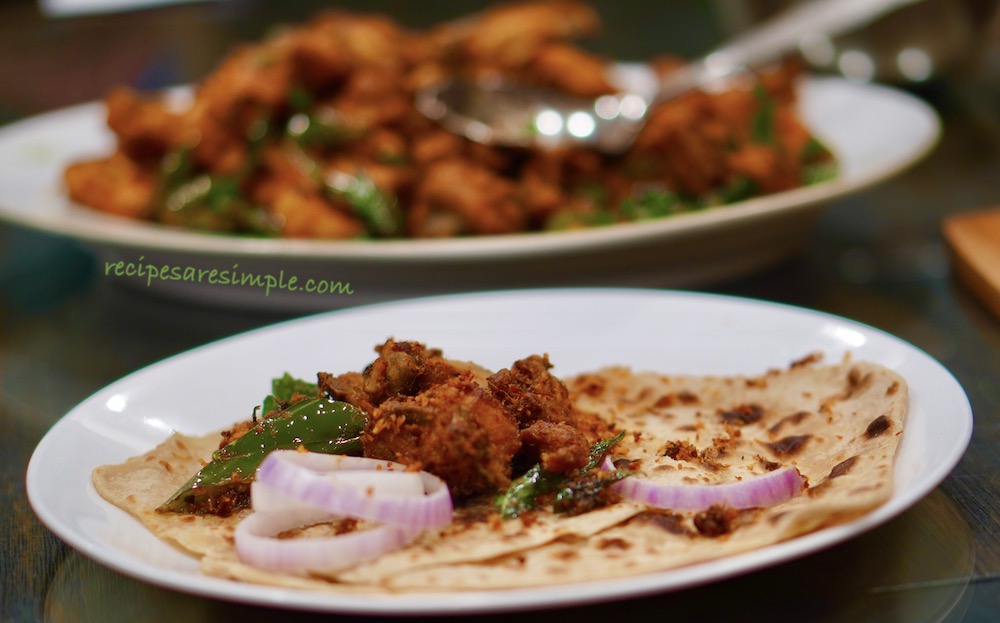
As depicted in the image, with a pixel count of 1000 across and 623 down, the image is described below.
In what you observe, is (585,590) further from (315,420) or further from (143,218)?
(143,218)

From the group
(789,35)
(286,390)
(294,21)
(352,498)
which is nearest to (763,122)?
(789,35)

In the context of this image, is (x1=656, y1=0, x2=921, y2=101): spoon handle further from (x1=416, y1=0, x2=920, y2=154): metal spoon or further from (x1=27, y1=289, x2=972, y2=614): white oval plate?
(x1=27, y1=289, x2=972, y2=614): white oval plate

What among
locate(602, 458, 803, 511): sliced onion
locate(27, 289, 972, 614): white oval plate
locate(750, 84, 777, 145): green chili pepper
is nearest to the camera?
locate(27, 289, 972, 614): white oval plate

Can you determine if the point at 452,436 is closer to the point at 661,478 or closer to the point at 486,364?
the point at 661,478

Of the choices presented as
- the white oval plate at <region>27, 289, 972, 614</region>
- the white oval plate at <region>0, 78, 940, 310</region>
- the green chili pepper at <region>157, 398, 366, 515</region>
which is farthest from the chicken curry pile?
the green chili pepper at <region>157, 398, 366, 515</region>

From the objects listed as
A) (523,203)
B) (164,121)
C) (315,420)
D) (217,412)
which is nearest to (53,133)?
(164,121)
